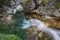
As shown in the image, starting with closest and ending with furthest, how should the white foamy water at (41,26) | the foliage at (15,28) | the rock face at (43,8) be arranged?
1. the foliage at (15,28)
2. the white foamy water at (41,26)
3. the rock face at (43,8)

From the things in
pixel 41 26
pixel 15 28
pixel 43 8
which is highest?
pixel 43 8

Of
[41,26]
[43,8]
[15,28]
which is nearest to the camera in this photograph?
[15,28]

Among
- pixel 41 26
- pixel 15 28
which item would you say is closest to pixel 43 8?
pixel 41 26

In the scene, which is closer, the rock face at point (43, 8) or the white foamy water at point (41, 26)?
the white foamy water at point (41, 26)

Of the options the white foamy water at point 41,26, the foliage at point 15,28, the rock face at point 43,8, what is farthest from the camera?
the rock face at point 43,8

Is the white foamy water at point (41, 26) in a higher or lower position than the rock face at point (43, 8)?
lower

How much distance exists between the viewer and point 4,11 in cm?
898

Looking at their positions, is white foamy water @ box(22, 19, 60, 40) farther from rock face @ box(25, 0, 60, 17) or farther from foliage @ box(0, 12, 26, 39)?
rock face @ box(25, 0, 60, 17)

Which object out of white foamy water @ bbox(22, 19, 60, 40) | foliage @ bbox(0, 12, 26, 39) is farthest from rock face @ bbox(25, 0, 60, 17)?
foliage @ bbox(0, 12, 26, 39)

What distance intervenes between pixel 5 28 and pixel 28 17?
1.93m

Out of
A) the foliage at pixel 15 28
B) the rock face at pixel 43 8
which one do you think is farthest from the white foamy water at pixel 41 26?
the rock face at pixel 43 8

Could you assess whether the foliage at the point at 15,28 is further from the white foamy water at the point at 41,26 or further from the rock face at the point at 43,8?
the rock face at the point at 43,8

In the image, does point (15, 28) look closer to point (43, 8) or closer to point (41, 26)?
point (41, 26)

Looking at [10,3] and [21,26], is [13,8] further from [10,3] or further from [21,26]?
[21,26]
